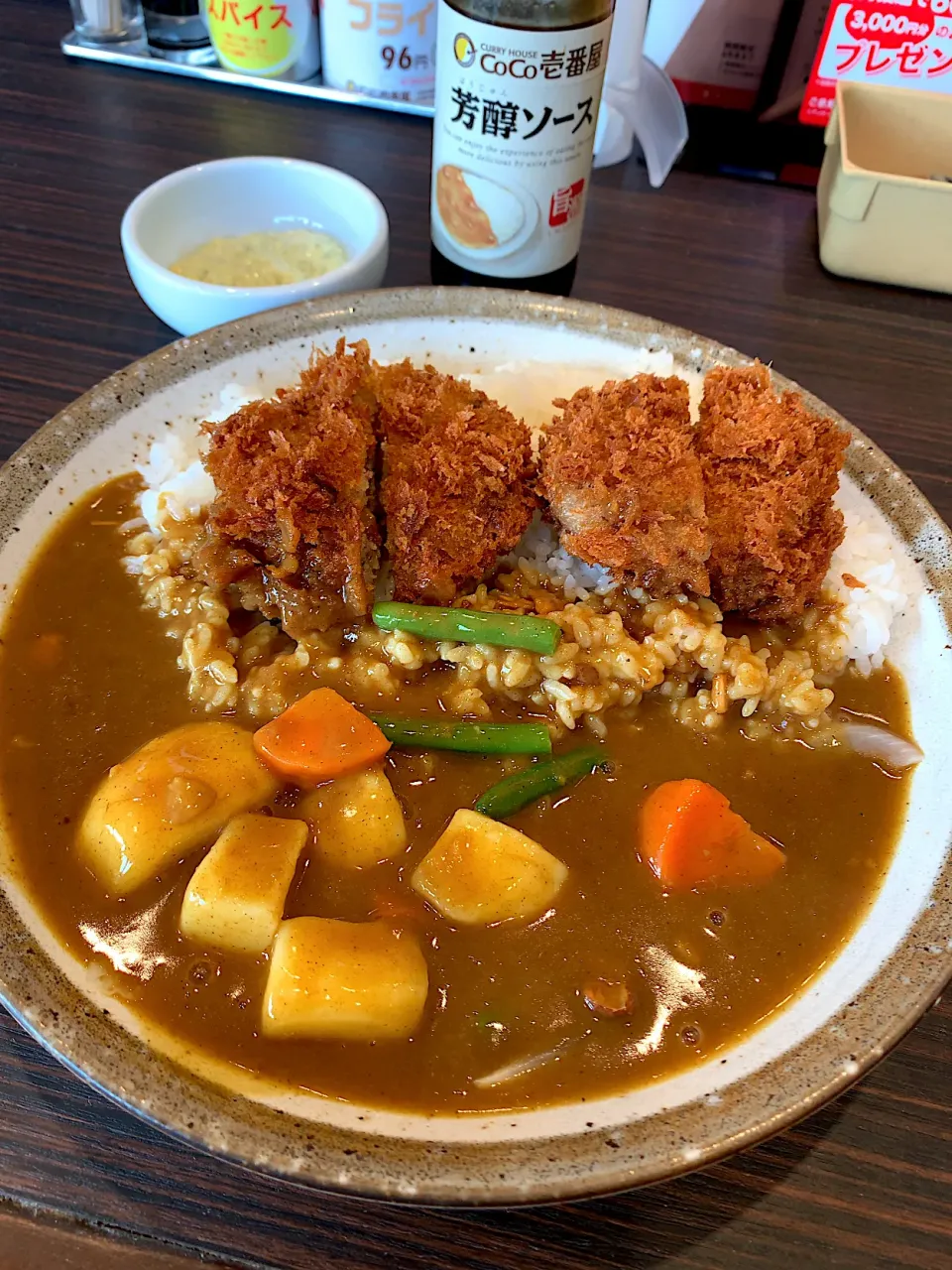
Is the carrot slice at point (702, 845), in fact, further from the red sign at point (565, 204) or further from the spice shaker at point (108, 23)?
the spice shaker at point (108, 23)

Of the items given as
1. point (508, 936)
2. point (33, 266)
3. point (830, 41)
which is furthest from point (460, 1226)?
point (830, 41)

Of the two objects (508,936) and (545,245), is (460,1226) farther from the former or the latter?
(545,245)

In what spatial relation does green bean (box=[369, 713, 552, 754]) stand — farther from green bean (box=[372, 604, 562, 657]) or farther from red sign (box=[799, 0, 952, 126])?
red sign (box=[799, 0, 952, 126])

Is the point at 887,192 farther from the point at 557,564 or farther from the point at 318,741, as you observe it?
the point at 318,741

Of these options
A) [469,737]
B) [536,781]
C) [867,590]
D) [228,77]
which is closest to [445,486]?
[469,737]

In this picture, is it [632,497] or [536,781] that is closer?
[536,781]

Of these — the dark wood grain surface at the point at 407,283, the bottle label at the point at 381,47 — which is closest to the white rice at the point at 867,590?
the dark wood grain surface at the point at 407,283
